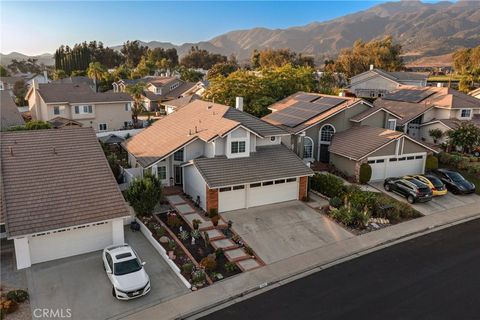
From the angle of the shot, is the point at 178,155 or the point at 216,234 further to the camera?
the point at 178,155

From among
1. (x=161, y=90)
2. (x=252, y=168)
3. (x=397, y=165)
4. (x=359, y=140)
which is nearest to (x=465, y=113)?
(x=397, y=165)

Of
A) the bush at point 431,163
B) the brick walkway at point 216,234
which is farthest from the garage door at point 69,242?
the bush at point 431,163

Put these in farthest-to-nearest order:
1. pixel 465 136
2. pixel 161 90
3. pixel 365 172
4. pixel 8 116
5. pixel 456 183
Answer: pixel 161 90 → pixel 8 116 → pixel 465 136 → pixel 365 172 → pixel 456 183

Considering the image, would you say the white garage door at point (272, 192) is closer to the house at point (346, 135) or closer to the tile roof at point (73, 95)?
the house at point (346, 135)

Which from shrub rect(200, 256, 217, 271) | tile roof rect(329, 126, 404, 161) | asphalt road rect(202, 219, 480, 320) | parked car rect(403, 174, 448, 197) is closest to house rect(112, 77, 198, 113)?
tile roof rect(329, 126, 404, 161)

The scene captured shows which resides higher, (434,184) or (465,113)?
(465,113)

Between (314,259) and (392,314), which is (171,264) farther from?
(392,314)

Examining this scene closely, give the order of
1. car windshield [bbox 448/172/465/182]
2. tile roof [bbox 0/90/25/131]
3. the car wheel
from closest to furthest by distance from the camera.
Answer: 1. the car wheel
2. car windshield [bbox 448/172/465/182]
3. tile roof [bbox 0/90/25/131]

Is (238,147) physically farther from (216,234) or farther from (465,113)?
(465,113)

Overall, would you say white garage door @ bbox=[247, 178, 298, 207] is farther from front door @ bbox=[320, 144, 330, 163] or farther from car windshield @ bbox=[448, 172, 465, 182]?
car windshield @ bbox=[448, 172, 465, 182]
